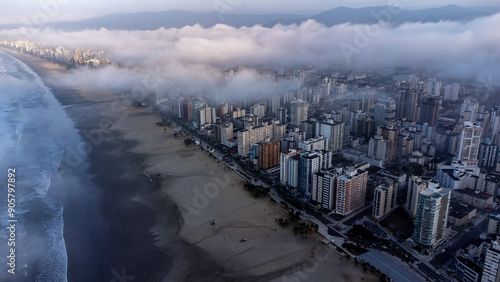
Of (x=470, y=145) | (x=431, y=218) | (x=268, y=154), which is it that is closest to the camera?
(x=431, y=218)

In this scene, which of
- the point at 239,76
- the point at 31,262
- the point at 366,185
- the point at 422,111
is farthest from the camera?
the point at 239,76

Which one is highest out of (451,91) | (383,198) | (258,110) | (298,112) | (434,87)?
(434,87)

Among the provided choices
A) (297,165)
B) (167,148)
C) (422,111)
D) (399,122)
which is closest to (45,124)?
(167,148)

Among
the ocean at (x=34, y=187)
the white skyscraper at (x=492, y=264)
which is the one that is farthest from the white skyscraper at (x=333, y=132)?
the ocean at (x=34, y=187)

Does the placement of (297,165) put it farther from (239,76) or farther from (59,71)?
(59,71)

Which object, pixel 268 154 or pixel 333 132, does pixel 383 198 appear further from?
pixel 333 132

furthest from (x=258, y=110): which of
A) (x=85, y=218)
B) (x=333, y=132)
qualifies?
(x=85, y=218)
